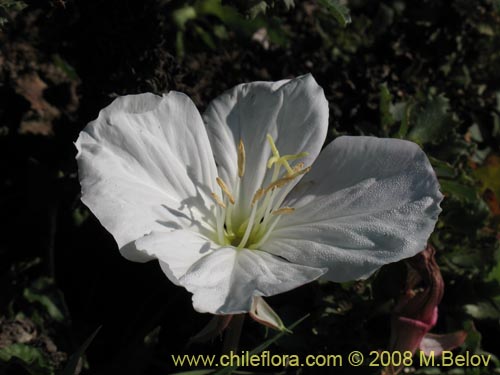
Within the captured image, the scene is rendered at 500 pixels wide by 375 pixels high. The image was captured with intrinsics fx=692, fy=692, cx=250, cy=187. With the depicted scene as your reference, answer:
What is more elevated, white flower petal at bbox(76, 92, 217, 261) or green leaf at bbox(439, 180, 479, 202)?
white flower petal at bbox(76, 92, 217, 261)

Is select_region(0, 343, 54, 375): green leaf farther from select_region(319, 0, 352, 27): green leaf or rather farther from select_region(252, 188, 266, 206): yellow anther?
select_region(319, 0, 352, 27): green leaf

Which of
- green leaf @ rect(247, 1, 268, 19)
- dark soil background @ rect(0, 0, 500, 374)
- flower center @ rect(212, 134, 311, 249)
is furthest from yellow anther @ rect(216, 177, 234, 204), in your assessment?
green leaf @ rect(247, 1, 268, 19)

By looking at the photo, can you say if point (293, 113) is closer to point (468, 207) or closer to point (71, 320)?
point (468, 207)

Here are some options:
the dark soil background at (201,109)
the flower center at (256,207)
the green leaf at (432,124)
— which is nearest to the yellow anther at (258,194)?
the flower center at (256,207)

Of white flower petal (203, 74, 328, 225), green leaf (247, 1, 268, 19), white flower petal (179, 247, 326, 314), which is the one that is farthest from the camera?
green leaf (247, 1, 268, 19)

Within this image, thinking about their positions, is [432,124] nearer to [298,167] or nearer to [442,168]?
[442,168]

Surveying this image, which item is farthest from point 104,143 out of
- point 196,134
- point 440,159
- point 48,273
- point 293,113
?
point 440,159

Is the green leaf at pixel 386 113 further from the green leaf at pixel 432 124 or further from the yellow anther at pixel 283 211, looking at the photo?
the yellow anther at pixel 283 211

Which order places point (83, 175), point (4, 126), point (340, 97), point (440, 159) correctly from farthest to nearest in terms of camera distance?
1. point (340, 97)
2. point (4, 126)
3. point (440, 159)
4. point (83, 175)

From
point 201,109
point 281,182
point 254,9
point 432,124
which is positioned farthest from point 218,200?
point 432,124
